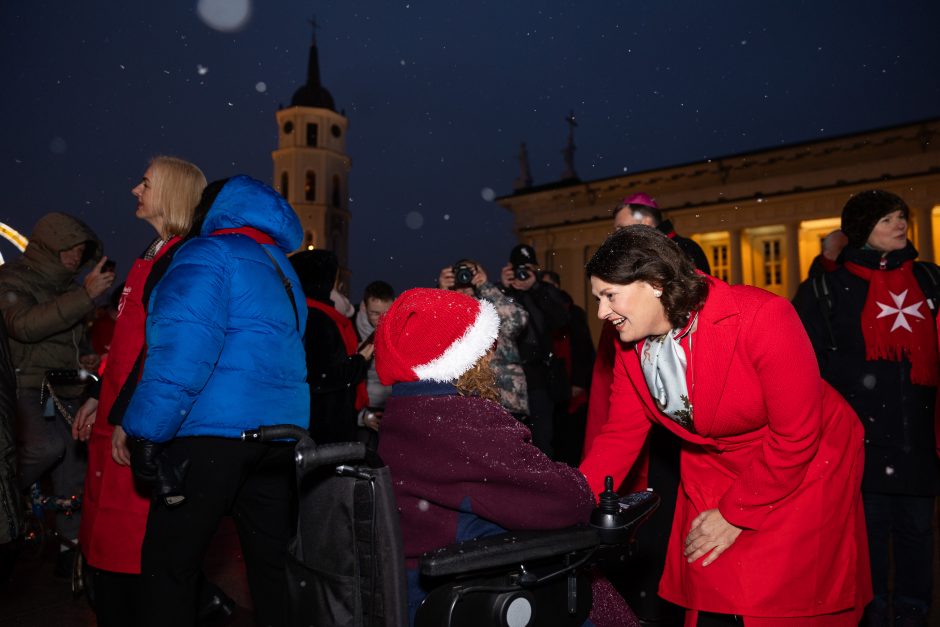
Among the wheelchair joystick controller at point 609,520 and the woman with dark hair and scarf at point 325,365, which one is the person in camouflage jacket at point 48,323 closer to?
the woman with dark hair and scarf at point 325,365

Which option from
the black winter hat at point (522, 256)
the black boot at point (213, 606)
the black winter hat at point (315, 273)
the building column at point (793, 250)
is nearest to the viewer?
the black boot at point (213, 606)

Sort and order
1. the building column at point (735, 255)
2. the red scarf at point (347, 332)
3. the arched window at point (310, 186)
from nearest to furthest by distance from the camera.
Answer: the red scarf at point (347, 332), the building column at point (735, 255), the arched window at point (310, 186)

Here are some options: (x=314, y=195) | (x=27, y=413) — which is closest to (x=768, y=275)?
(x=27, y=413)

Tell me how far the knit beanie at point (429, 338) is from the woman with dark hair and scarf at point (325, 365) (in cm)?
203

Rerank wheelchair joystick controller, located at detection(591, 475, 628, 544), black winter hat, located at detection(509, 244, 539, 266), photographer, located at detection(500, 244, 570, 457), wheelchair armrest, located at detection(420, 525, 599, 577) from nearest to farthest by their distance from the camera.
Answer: wheelchair armrest, located at detection(420, 525, 599, 577), wheelchair joystick controller, located at detection(591, 475, 628, 544), photographer, located at detection(500, 244, 570, 457), black winter hat, located at detection(509, 244, 539, 266)

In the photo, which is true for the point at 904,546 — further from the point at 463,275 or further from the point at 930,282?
the point at 463,275

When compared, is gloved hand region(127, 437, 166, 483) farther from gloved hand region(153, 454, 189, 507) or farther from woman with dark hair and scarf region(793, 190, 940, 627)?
woman with dark hair and scarf region(793, 190, 940, 627)

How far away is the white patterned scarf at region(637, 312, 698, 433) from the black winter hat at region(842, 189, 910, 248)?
190cm

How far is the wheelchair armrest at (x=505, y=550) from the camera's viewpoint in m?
1.65

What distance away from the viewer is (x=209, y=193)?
9.82 ft

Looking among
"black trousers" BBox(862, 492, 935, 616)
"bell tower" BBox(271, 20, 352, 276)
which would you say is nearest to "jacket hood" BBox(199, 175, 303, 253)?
"black trousers" BBox(862, 492, 935, 616)

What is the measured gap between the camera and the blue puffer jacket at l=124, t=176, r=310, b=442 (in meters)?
2.51

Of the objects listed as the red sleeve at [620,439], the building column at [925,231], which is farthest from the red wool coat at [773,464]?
the building column at [925,231]

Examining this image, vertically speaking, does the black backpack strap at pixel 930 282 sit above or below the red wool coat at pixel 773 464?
above
